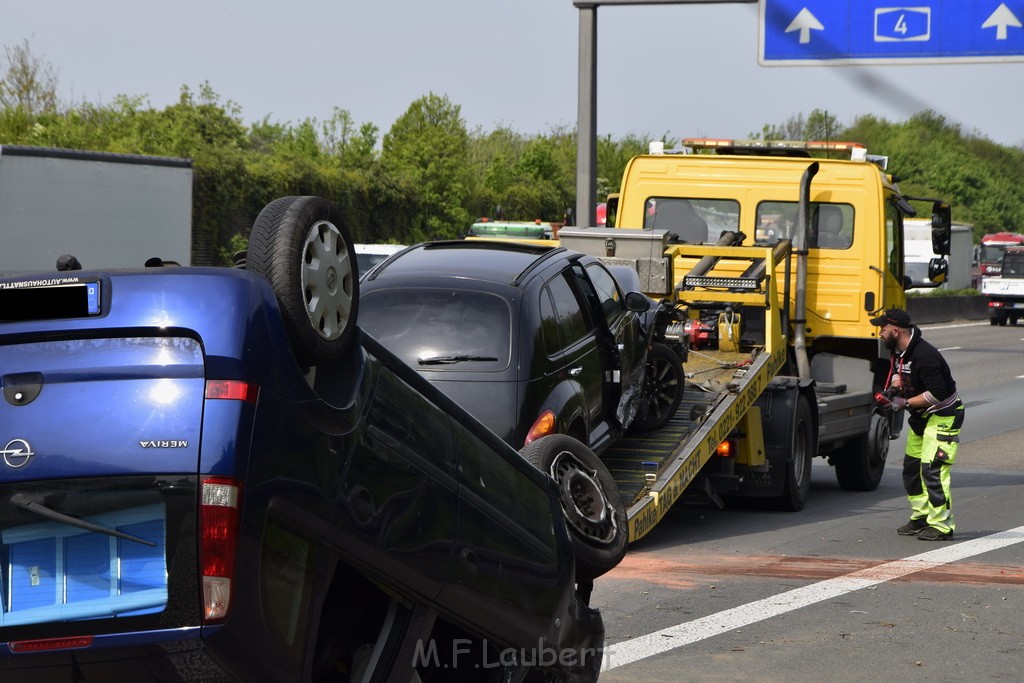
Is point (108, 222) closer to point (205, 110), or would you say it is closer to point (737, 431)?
point (737, 431)

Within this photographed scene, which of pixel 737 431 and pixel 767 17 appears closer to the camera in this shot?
pixel 737 431

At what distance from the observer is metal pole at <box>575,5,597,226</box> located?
16.0m

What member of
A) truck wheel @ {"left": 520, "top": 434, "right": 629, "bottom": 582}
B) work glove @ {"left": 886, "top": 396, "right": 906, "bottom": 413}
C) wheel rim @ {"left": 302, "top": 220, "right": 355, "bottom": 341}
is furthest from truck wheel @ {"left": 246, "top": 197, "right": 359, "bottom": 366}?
A: work glove @ {"left": 886, "top": 396, "right": 906, "bottom": 413}

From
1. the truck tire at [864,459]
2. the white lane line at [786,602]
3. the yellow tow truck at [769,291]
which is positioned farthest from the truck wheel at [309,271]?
the truck tire at [864,459]

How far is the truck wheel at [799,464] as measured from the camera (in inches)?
438

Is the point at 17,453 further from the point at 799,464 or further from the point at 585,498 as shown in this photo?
the point at 799,464

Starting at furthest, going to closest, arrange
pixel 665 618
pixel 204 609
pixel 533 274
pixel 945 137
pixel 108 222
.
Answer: pixel 108 222, pixel 533 274, pixel 665 618, pixel 945 137, pixel 204 609

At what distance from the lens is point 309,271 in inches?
128

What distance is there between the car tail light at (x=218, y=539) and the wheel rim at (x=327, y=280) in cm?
52

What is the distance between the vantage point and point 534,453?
542 cm

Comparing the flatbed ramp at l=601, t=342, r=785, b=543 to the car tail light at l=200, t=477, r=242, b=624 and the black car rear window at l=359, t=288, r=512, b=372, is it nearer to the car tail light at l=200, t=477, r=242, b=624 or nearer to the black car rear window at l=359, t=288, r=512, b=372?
the black car rear window at l=359, t=288, r=512, b=372

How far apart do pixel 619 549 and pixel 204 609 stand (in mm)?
2978

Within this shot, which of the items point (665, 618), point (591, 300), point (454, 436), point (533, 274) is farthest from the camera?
point (591, 300)

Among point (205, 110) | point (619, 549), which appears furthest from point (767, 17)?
point (205, 110)
